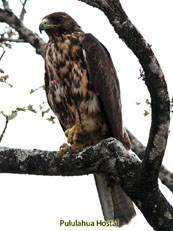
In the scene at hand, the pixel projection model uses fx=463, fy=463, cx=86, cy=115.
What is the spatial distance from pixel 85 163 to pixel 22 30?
2534 millimetres

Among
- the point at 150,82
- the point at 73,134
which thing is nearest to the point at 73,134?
the point at 73,134

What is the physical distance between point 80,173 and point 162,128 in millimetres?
1039

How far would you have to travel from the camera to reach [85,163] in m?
4.35

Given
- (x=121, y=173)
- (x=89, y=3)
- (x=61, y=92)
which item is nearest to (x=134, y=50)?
(x=89, y=3)

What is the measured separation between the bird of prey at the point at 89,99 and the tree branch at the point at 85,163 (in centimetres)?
55

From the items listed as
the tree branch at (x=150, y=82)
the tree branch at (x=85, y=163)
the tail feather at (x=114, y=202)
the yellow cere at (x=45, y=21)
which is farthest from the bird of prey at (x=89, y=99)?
the tree branch at (x=150, y=82)

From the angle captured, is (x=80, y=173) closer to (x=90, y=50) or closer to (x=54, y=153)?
(x=54, y=153)

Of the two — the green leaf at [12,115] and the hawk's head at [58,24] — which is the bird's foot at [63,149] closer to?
the green leaf at [12,115]

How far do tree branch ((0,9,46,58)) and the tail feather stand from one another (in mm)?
1970

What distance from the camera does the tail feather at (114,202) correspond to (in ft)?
16.5

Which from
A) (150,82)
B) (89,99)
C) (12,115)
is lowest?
(150,82)

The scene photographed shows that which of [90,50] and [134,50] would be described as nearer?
[134,50]

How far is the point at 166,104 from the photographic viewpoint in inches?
144

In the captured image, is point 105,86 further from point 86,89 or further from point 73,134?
point 73,134
